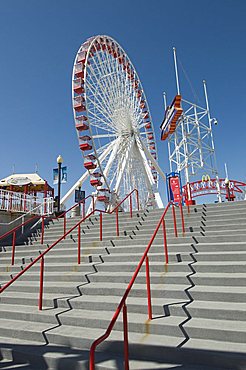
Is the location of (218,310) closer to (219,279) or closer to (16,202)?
(219,279)

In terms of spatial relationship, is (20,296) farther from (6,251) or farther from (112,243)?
(6,251)

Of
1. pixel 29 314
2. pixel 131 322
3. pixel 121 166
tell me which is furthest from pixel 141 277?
pixel 121 166

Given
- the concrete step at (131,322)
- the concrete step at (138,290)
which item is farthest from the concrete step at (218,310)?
the concrete step at (138,290)

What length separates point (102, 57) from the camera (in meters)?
20.8

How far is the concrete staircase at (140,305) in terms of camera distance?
3.41m

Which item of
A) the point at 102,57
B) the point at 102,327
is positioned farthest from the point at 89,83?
the point at 102,327

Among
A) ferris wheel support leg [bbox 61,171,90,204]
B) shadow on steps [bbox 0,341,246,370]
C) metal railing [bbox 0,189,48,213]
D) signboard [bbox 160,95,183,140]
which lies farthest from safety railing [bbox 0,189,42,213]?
signboard [bbox 160,95,183,140]

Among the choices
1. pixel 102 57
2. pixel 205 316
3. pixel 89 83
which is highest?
pixel 102 57

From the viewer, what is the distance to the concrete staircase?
134 inches

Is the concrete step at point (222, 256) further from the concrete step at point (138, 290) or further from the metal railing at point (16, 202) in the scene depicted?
the metal railing at point (16, 202)

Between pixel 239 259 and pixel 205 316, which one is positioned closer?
pixel 205 316

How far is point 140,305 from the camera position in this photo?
436cm

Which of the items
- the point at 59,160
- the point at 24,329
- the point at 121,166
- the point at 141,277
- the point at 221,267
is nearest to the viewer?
the point at 24,329

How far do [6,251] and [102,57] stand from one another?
56.5 feet
